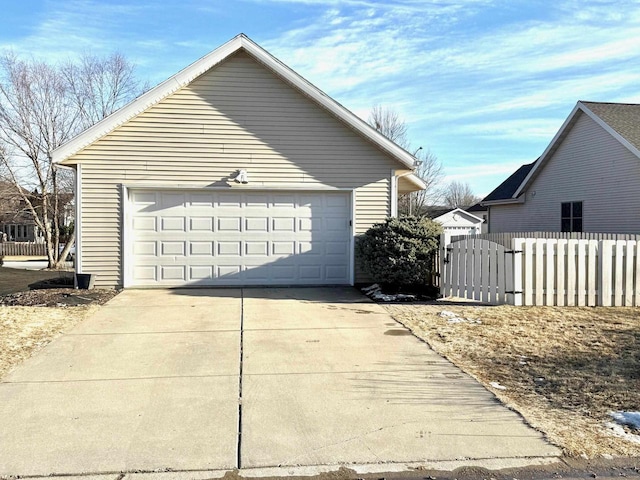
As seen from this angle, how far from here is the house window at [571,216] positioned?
19430 mm

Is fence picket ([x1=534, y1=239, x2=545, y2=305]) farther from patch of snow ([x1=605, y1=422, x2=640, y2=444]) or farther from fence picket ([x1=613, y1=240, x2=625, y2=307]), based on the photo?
patch of snow ([x1=605, y1=422, x2=640, y2=444])

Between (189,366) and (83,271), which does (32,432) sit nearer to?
(189,366)

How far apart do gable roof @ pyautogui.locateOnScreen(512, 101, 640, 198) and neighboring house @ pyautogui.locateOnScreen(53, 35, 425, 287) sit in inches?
332

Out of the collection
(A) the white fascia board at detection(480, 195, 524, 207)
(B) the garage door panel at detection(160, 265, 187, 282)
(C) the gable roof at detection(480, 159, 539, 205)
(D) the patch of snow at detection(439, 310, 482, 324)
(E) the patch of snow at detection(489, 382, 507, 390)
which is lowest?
(E) the patch of snow at detection(489, 382, 507, 390)

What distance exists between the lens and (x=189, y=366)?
602 centimetres

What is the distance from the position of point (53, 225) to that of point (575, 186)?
2776cm

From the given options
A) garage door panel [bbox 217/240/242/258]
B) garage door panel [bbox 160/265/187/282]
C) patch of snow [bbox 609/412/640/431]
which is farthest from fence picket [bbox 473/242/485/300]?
garage door panel [bbox 160/265/187/282]

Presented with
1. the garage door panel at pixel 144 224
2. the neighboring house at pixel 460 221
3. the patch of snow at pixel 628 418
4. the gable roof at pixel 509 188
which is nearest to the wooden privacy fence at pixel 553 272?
the patch of snow at pixel 628 418

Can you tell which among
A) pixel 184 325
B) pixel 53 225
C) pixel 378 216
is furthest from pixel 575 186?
pixel 53 225

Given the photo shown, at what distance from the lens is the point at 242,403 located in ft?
15.9

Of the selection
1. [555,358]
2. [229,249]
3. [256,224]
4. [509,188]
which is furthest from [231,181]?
[509,188]

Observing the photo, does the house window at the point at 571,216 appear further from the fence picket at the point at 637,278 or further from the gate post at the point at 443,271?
the gate post at the point at 443,271

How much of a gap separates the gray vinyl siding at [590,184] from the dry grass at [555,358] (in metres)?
8.95

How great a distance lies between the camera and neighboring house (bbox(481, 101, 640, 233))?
55.1 ft
